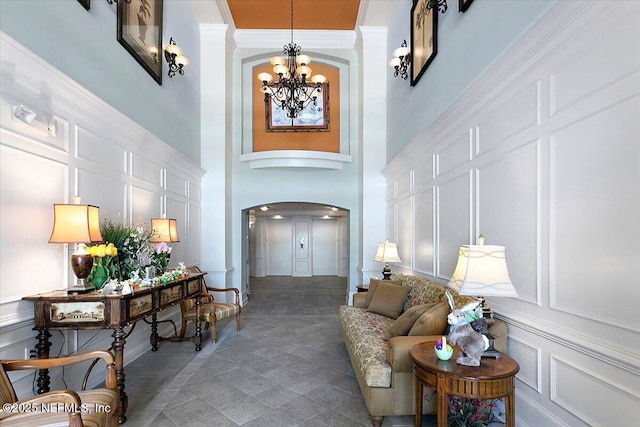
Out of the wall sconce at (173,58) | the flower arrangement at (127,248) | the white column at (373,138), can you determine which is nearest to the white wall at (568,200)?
the flower arrangement at (127,248)

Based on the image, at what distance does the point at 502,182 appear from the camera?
2.66m

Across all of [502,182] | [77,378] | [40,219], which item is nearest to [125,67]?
[40,219]

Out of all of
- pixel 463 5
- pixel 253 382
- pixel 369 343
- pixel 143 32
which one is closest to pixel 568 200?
pixel 369 343

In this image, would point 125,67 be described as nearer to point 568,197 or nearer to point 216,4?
point 216,4

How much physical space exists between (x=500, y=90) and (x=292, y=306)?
19.0 feet

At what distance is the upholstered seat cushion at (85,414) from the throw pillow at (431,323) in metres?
2.15

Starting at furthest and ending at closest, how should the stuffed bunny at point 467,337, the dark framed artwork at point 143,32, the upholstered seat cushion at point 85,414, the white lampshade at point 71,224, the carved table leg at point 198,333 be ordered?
the carved table leg at point 198,333, the dark framed artwork at point 143,32, the white lampshade at point 71,224, the stuffed bunny at point 467,337, the upholstered seat cushion at point 85,414

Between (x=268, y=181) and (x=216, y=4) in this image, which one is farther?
→ (x=268, y=181)

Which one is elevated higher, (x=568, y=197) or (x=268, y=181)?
(x=268, y=181)

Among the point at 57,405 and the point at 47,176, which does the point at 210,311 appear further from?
the point at 57,405

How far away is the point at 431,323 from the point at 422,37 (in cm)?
371

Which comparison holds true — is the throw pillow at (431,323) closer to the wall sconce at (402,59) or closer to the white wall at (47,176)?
the white wall at (47,176)

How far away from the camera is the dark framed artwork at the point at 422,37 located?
407 cm

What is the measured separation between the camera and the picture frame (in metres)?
7.69
